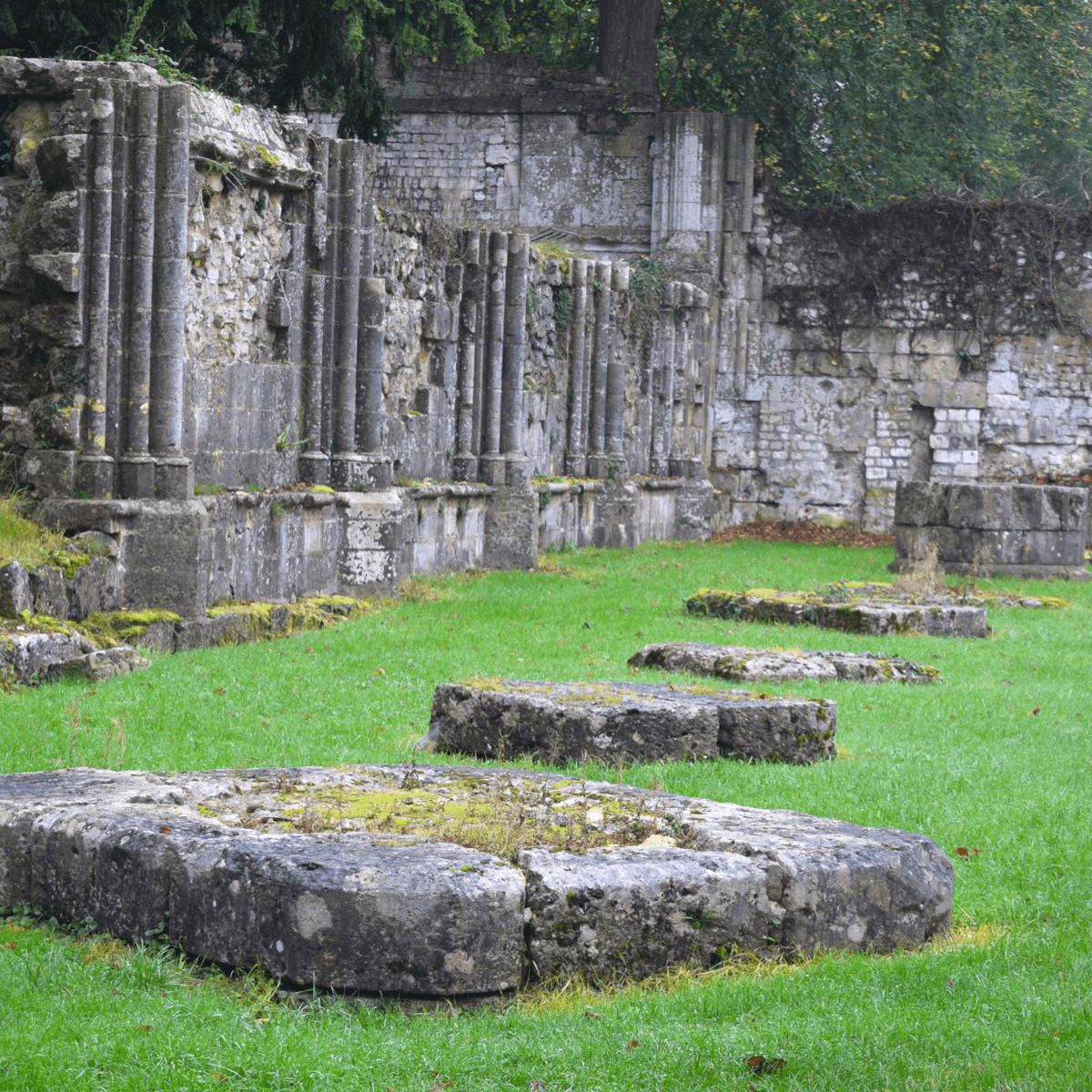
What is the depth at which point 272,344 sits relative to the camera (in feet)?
44.3

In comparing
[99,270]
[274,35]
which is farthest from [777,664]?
[274,35]

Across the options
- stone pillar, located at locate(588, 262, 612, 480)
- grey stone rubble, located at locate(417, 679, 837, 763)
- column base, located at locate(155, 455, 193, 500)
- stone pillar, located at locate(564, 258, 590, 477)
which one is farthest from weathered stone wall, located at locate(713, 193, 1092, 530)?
grey stone rubble, located at locate(417, 679, 837, 763)

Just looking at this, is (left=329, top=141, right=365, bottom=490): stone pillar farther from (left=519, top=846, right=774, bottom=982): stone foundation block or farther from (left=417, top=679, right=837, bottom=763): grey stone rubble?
(left=519, top=846, right=774, bottom=982): stone foundation block

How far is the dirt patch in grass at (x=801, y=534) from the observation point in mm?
26672

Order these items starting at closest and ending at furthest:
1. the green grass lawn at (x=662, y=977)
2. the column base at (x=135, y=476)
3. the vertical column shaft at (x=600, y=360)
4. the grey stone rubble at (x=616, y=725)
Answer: the green grass lawn at (x=662, y=977)
the grey stone rubble at (x=616, y=725)
the column base at (x=135, y=476)
the vertical column shaft at (x=600, y=360)

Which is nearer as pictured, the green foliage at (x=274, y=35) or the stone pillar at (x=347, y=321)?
the stone pillar at (x=347, y=321)

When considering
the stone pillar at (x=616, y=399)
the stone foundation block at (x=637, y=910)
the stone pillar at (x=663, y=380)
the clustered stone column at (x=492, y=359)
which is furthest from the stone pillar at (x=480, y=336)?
the stone foundation block at (x=637, y=910)

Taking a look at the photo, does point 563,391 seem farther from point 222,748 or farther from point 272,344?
point 222,748

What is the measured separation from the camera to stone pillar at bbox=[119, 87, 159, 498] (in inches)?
425

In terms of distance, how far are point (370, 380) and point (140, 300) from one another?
379cm

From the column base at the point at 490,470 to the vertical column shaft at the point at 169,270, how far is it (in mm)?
7264

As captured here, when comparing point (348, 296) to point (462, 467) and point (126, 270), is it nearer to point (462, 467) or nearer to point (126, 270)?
point (126, 270)

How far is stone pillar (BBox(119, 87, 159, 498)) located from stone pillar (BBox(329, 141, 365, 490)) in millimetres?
3240

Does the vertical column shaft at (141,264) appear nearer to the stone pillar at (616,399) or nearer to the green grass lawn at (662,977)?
the green grass lawn at (662,977)
